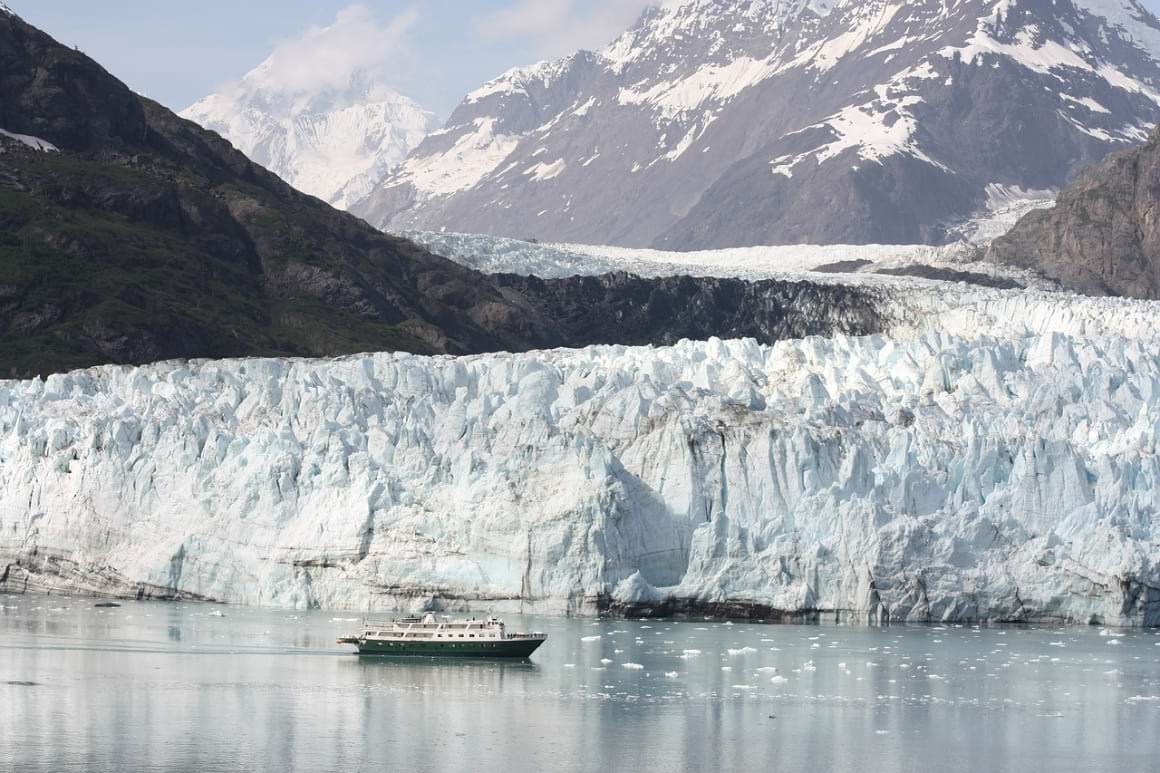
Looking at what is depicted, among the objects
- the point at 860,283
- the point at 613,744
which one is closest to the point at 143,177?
the point at 860,283

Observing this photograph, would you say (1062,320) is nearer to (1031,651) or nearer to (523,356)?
(523,356)

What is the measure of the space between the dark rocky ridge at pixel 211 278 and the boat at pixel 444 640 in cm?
4430

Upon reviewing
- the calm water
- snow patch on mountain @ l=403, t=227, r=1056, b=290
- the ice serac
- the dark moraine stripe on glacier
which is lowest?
the calm water

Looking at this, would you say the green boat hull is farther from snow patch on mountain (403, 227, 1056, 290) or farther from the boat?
snow patch on mountain (403, 227, 1056, 290)

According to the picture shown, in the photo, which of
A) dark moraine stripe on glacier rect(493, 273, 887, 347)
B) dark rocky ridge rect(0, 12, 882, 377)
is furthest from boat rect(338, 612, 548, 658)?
dark moraine stripe on glacier rect(493, 273, 887, 347)

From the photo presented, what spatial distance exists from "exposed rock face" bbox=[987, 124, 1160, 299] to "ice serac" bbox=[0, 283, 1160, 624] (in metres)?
86.2

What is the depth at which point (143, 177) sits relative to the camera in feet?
350

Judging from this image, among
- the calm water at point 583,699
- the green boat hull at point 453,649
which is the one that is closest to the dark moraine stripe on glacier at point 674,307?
the calm water at point 583,699

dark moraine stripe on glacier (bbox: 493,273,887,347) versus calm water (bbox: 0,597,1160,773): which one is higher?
dark moraine stripe on glacier (bbox: 493,273,887,347)

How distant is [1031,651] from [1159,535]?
5767 mm

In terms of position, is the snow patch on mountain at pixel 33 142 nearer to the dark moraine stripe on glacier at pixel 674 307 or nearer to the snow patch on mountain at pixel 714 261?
the snow patch on mountain at pixel 714 261

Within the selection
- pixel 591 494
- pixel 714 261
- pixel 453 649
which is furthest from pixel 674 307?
pixel 453 649

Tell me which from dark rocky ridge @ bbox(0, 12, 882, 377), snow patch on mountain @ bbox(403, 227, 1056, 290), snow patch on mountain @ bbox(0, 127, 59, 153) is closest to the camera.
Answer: dark rocky ridge @ bbox(0, 12, 882, 377)

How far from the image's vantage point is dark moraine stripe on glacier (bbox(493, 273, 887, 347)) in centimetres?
11150
